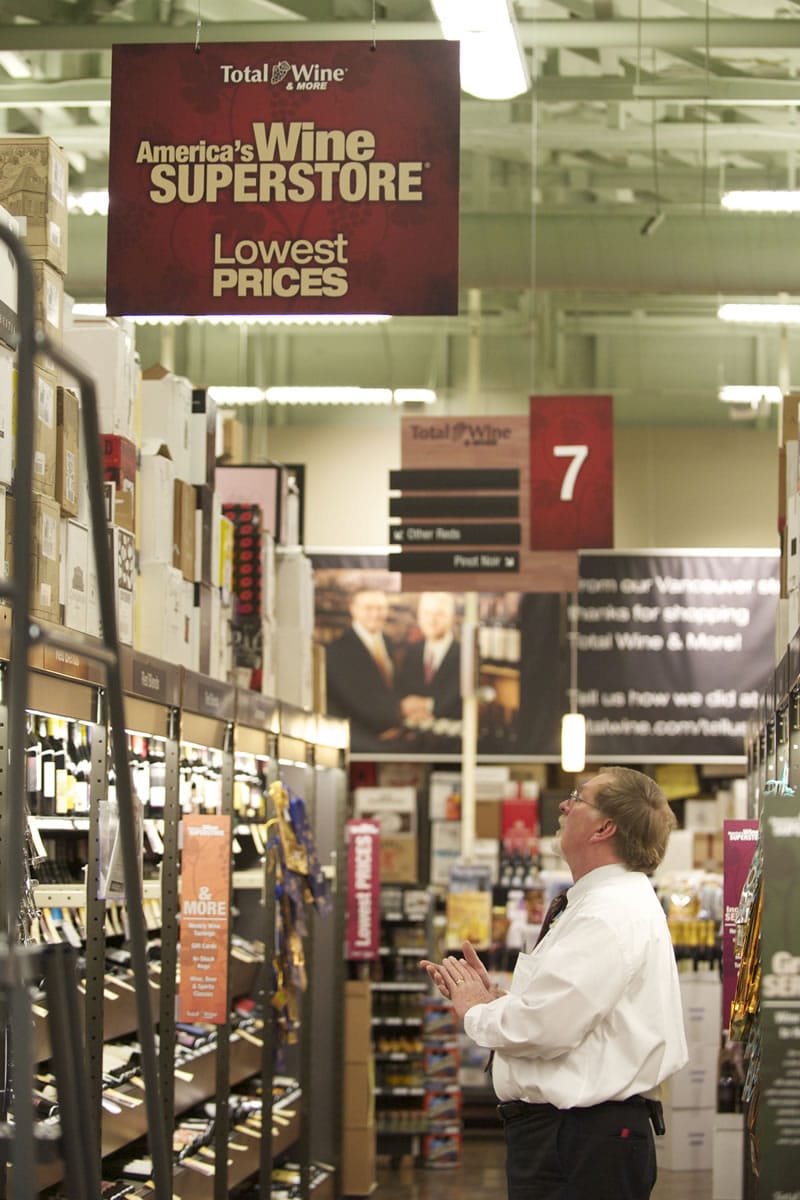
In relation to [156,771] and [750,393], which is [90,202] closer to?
[156,771]

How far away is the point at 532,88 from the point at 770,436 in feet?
19.0

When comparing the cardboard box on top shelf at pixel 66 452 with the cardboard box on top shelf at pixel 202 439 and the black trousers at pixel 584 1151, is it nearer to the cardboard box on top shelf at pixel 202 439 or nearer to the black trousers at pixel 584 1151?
the cardboard box on top shelf at pixel 202 439

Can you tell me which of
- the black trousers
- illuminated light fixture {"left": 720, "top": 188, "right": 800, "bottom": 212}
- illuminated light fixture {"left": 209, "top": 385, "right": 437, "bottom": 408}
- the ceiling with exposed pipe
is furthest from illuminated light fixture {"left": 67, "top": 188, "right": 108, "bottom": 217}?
the black trousers

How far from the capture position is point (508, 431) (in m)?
9.75

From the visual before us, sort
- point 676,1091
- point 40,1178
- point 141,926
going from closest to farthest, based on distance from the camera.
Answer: point 141,926, point 40,1178, point 676,1091

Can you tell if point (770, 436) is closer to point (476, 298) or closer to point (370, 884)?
point (476, 298)

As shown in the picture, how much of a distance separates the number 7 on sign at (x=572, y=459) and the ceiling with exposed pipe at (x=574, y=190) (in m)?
1.66

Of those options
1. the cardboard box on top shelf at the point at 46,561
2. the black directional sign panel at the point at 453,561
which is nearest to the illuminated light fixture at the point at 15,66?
the black directional sign panel at the point at 453,561

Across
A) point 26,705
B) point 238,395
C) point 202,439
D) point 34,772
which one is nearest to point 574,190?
point 238,395

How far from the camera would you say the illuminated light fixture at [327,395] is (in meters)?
14.6

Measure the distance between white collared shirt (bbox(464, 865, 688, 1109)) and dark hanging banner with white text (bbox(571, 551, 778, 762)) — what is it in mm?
10298

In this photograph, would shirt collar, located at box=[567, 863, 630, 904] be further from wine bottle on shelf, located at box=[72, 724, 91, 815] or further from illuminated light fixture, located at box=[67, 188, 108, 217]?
illuminated light fixture, located at box=[67, 188, 108, 217]

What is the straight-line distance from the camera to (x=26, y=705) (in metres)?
1.83

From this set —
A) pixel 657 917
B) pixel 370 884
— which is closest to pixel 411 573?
pixel 370 884
